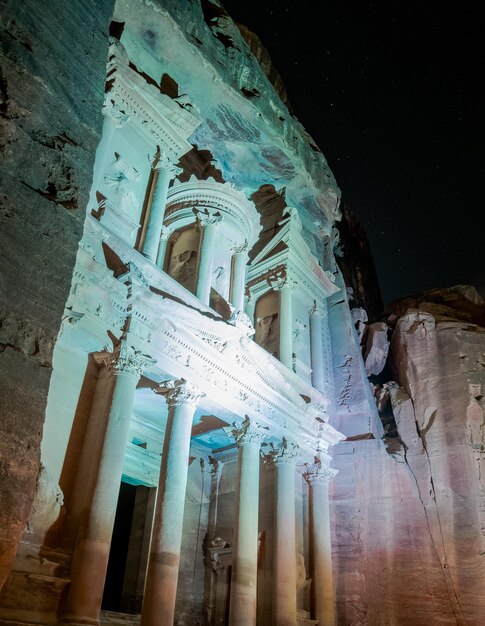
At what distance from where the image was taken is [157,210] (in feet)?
48.1

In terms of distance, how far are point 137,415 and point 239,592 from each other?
218 inches

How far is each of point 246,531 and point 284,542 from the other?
1647 millimetres

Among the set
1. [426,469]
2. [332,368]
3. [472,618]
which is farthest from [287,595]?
[332,368]

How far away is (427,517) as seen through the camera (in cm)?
1620

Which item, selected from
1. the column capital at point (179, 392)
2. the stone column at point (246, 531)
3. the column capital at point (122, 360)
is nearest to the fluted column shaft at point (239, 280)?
the stone column at point (246, 531)

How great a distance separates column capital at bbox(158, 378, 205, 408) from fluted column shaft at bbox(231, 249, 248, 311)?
16.8ft

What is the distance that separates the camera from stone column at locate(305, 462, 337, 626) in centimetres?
1483

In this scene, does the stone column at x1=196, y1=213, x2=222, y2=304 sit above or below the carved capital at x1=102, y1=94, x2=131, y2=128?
below

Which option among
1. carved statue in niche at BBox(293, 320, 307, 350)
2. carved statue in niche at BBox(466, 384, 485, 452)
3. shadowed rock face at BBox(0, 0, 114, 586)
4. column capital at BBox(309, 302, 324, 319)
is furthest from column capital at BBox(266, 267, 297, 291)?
shadowed rock face at BBox(0, 0, 114, 586)

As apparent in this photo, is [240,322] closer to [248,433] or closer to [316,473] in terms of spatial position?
[248,433]

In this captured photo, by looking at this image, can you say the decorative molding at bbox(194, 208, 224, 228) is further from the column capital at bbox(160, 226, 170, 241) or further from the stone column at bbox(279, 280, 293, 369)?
the stone column at bbox(279, 280, 293, 369)

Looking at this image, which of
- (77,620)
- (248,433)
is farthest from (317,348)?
(77,620)

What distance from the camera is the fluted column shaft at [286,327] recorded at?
17766mm

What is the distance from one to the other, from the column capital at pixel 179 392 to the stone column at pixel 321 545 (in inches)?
242
